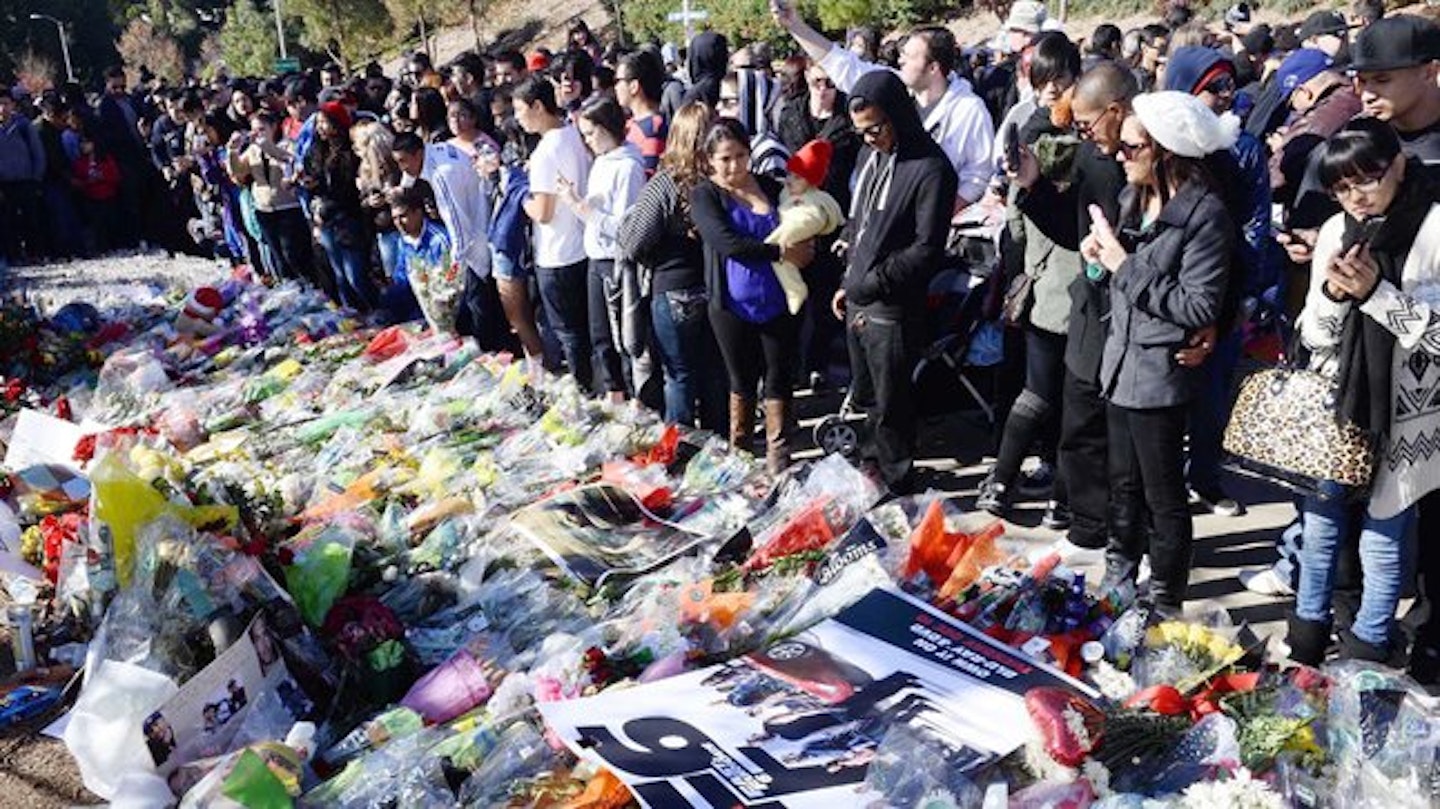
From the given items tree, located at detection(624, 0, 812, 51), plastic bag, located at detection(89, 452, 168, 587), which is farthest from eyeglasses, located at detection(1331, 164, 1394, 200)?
tree, located at detection(624, 0, 812, 51)

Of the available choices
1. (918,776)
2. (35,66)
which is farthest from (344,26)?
(918,776)

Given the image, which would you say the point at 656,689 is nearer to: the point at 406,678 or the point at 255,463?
the point at 406,678

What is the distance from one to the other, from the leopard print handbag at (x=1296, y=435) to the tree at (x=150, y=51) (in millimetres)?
51330

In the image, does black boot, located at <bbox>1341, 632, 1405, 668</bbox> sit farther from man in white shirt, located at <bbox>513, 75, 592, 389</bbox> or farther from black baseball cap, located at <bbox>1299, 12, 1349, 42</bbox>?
black baseball cap, located at <bbox>1299, 12, 1349, 42</bbox>

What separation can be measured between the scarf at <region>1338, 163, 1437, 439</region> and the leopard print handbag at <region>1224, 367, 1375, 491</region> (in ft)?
0.16

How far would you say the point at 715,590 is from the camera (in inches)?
140

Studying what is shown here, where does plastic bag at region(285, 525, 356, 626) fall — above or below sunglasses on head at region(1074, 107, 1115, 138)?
below

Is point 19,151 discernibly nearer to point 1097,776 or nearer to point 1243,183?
point 1243,183

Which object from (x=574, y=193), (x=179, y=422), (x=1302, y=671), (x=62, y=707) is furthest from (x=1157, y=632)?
(x=179, y=422)

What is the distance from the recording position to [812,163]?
495 centimetres

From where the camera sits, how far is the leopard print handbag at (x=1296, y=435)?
129 inches

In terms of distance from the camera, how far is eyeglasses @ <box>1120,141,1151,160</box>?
352cm

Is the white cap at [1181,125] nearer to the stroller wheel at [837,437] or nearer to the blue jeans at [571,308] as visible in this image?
the stroller wheel at [837,437]

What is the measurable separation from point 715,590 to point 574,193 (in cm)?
274
